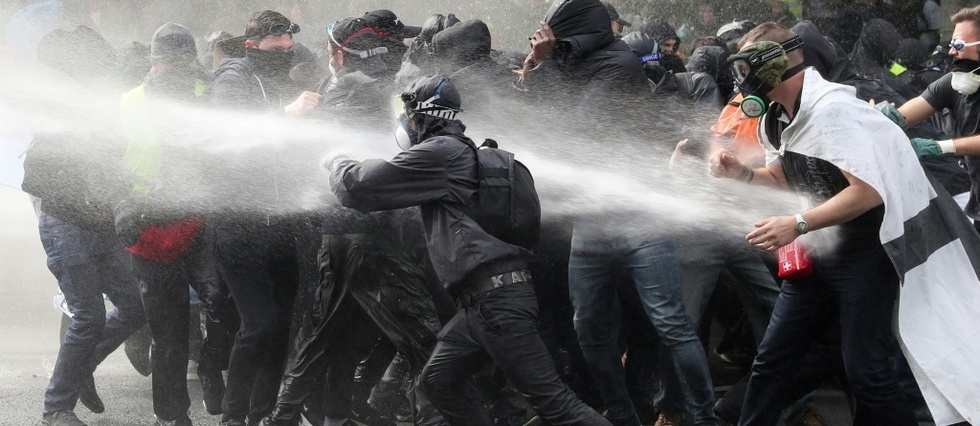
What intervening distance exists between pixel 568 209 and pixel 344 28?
159cm

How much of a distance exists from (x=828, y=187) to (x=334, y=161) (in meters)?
2.05

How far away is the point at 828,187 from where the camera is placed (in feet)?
16.2

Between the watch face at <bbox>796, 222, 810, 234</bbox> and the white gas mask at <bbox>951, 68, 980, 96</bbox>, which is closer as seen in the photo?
the watch face at <bbox>796, 222, 810, 234</bbox>

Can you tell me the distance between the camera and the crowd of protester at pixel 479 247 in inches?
199

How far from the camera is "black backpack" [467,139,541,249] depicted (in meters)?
5.25

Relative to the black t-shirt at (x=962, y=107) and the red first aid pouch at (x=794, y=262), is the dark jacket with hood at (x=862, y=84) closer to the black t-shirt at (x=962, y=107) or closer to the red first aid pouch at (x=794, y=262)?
the black t-shirt at (x=962, y=107)

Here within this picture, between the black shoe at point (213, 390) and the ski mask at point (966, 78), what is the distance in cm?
408

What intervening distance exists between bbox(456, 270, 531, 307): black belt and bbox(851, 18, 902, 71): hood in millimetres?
3940

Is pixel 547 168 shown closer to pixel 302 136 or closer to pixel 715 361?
pixel 302 136

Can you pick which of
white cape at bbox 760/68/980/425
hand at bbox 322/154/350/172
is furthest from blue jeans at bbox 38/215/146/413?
white cape at bbox 760/68/980/425

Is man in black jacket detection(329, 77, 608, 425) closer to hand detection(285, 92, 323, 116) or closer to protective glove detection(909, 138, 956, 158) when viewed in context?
hand detection(285, 92, 323, 116)

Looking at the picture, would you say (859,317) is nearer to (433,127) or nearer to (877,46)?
(433,127)

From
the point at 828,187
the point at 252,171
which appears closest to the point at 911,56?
the point at 828,187

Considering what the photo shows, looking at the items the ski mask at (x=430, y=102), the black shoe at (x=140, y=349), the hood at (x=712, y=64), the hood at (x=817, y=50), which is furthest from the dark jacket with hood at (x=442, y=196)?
the black shoe at (x=140, y=349)
